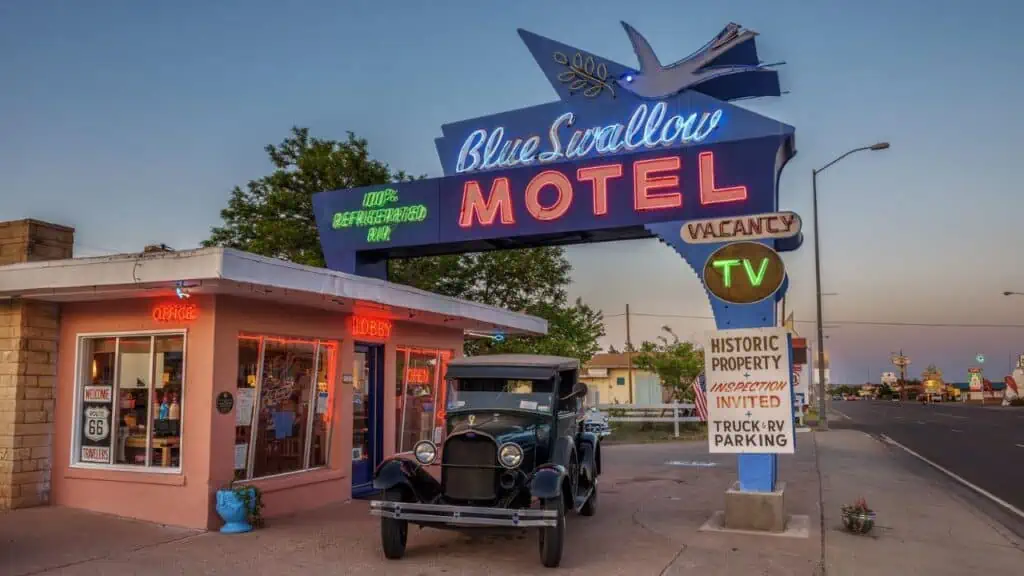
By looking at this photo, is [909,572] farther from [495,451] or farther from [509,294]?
[509,294]

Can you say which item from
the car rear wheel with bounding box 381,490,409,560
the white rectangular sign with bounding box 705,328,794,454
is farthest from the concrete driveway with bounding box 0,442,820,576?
the white rectangular sign with bounding box 705,328,794,454

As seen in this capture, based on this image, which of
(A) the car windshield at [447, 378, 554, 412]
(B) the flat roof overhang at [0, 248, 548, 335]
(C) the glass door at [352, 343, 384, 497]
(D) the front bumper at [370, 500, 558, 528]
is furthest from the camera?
(C) the glass door at [352, 343, 384, 497]

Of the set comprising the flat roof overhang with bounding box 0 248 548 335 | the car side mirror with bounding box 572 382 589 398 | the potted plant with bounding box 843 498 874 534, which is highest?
the flat roof overhang with bounding box 0 248 548 335

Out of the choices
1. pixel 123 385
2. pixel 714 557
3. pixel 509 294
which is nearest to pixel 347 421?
pixel 123 385

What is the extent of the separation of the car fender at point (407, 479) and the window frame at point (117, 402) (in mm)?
3163

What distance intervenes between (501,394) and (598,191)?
3.75 meters

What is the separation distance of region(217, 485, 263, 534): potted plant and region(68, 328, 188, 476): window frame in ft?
2.67

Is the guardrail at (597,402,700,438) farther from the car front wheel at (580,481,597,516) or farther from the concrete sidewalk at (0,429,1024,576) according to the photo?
the car front wheel at (580,481,597,516)

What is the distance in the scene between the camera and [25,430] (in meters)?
10.5

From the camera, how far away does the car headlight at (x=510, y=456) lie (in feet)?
26.9

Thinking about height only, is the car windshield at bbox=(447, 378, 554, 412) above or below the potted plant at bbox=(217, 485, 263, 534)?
above

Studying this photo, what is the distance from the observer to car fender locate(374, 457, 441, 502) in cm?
833

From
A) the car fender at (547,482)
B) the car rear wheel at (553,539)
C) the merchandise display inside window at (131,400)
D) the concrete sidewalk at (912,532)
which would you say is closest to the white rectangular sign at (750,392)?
the concrete sidewalk at (912,532)

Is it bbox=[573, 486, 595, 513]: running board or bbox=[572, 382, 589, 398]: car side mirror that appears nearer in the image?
bbox=[573, 486, 595, 513]: running board
